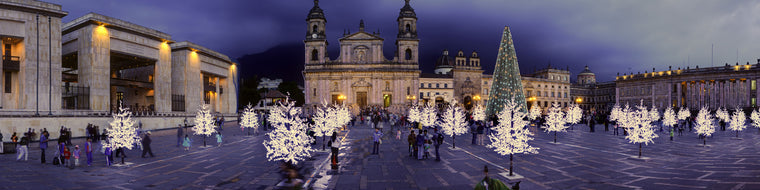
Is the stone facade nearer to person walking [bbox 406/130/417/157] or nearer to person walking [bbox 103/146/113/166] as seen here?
person walking [bbox 103/146/113/166]

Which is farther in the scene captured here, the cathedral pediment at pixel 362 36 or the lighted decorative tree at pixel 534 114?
the cathedral pediment at pixel 362 36

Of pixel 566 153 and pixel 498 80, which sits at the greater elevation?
pixel 498 80

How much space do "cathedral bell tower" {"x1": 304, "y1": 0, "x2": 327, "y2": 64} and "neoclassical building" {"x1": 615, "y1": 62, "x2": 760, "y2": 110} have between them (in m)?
64.1

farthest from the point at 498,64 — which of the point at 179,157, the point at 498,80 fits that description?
the point at 179,157

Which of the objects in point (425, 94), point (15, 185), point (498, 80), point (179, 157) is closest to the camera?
point (15, 185)

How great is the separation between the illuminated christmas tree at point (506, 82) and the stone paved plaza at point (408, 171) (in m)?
13.8

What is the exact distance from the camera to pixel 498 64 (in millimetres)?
35312

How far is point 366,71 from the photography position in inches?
3012

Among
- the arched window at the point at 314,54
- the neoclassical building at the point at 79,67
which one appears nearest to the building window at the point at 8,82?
the neoclassical building at the point at 79,67

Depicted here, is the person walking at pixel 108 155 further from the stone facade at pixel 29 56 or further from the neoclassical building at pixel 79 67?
the stone facade at pixel 29 56

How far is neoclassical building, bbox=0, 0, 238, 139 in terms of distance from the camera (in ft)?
86.7

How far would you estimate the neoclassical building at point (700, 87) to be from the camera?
237 ft

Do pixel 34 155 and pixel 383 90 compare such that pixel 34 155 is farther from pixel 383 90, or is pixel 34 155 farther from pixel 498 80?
pixel 383 90

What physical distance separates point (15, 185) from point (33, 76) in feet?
63.8
